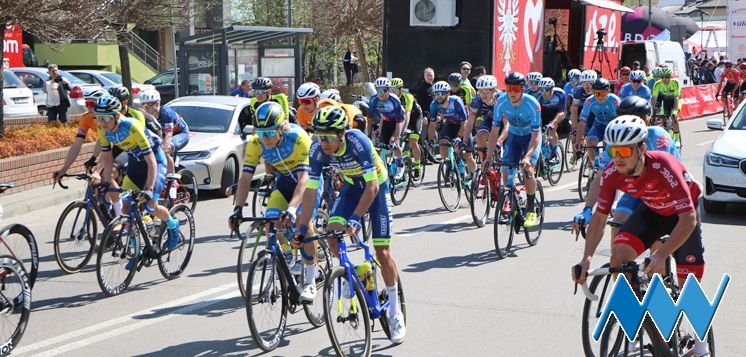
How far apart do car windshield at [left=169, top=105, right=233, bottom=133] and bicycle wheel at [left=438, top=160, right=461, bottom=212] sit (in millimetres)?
4024

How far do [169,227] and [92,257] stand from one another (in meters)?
1.52

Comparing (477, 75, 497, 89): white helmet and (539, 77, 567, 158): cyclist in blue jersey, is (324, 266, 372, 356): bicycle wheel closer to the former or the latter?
(477, 75, 497, 89): white helmet

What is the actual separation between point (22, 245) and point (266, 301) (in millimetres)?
2612

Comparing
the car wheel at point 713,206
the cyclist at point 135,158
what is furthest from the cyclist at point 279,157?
the car wheel at point 713,206

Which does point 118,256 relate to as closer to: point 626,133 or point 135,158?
point 135,158

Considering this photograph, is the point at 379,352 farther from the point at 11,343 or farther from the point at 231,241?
the point at 231,241

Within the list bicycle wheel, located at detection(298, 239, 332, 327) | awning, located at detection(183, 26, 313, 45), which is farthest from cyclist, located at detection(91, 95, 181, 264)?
awning, located at detection(183, 26, 313, 45)

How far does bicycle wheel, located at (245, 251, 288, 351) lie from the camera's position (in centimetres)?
735

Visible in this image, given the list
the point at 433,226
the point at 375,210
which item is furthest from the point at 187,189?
the point at 375,210

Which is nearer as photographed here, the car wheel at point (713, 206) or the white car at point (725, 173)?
the white car at point (725, 173)

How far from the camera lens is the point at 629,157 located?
20.3 ft

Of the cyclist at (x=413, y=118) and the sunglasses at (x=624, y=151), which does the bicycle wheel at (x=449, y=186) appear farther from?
the sunglasses at (x=624, y=151)

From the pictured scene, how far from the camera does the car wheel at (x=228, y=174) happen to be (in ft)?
53.6

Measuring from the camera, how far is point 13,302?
7.62 meters
